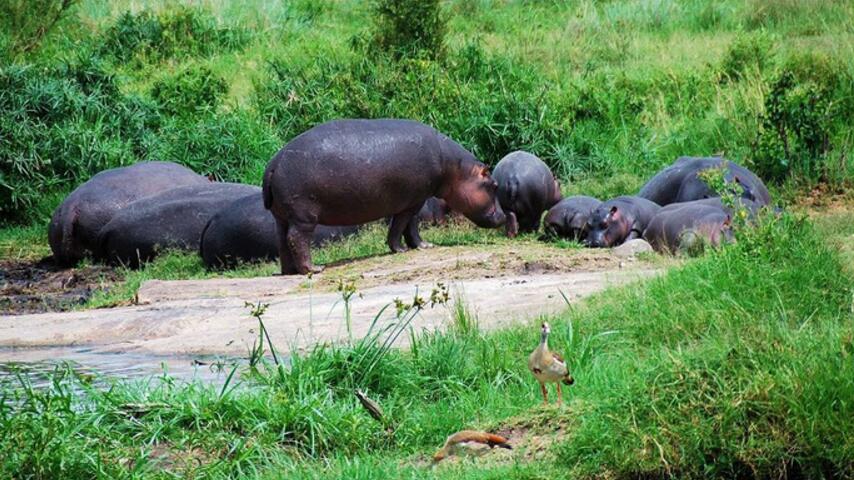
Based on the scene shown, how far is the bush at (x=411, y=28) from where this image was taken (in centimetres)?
1689

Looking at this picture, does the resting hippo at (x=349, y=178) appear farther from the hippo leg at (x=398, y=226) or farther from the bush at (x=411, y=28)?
the bush at (x=411, y=28)

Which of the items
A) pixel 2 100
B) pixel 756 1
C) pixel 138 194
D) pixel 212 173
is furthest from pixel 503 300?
pixel 756 1

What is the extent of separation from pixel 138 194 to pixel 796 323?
807 cm

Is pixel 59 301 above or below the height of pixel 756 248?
below

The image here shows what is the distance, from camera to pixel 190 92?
1677 cm

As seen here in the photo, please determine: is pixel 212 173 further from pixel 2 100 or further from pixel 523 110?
pixel 523 110

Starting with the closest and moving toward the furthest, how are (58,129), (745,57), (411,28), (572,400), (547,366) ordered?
(547,366), (572,400), (58,129), (745,57), (411,28)

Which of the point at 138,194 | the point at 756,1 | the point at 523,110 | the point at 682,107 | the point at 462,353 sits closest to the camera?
the point at 462,353

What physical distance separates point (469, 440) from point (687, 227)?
511 cm

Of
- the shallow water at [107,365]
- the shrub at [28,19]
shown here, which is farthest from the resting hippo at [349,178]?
the shrub at [28,19]

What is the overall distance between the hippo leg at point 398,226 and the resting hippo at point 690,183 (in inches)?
91.2

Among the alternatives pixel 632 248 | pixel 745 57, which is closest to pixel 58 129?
pixel 632 248

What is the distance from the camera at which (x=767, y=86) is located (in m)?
14.7

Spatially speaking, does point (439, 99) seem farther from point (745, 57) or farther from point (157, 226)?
point (745, 57)
